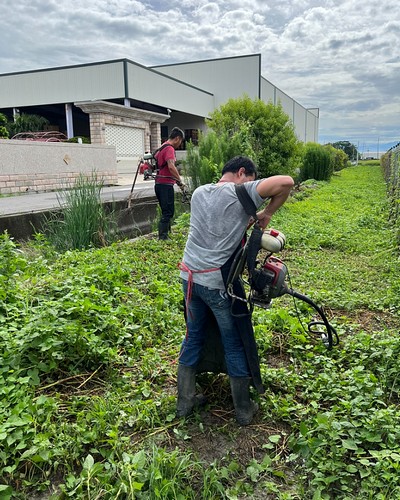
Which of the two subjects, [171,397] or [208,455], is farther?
[171,397]

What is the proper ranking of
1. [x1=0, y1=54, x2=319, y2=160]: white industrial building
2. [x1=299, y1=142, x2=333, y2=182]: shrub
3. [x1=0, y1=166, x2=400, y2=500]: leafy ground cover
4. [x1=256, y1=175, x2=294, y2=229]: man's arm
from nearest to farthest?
[x1=0, y1=166, x2=400, y2=500]: leafy ground cover → [x1=256, y1=175, x2=294, y2=229]: man's arm → [x1=0, y1=54, x2=319, y2=160]: white industrial building → [x1=299, y1=142, x2=333, y2=182]: shrub

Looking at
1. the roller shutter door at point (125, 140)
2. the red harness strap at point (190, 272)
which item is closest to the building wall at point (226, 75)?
the roller shutter door at point (125, 140)

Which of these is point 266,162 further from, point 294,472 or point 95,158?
point 294,472

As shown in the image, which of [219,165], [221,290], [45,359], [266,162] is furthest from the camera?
[266,162]

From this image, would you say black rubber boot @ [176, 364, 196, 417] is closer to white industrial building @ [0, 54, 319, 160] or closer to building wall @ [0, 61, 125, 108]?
white industrial building @ [0, 54, 319, 160]

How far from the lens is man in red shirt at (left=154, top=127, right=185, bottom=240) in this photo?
270 inches

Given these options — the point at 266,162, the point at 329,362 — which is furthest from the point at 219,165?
the point at 329,362

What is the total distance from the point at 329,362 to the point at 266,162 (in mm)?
9647

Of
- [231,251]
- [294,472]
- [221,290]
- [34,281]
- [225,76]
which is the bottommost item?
[294,472]

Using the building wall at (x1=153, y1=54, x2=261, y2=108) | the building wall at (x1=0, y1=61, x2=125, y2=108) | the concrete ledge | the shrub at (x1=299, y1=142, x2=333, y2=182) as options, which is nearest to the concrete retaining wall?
the concrete ledge

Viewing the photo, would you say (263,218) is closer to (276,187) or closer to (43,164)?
(276,187)

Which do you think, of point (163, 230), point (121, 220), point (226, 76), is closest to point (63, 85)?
point (226, 76)

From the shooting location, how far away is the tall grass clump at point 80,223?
6609 millimetres

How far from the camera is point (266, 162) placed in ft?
39.9
